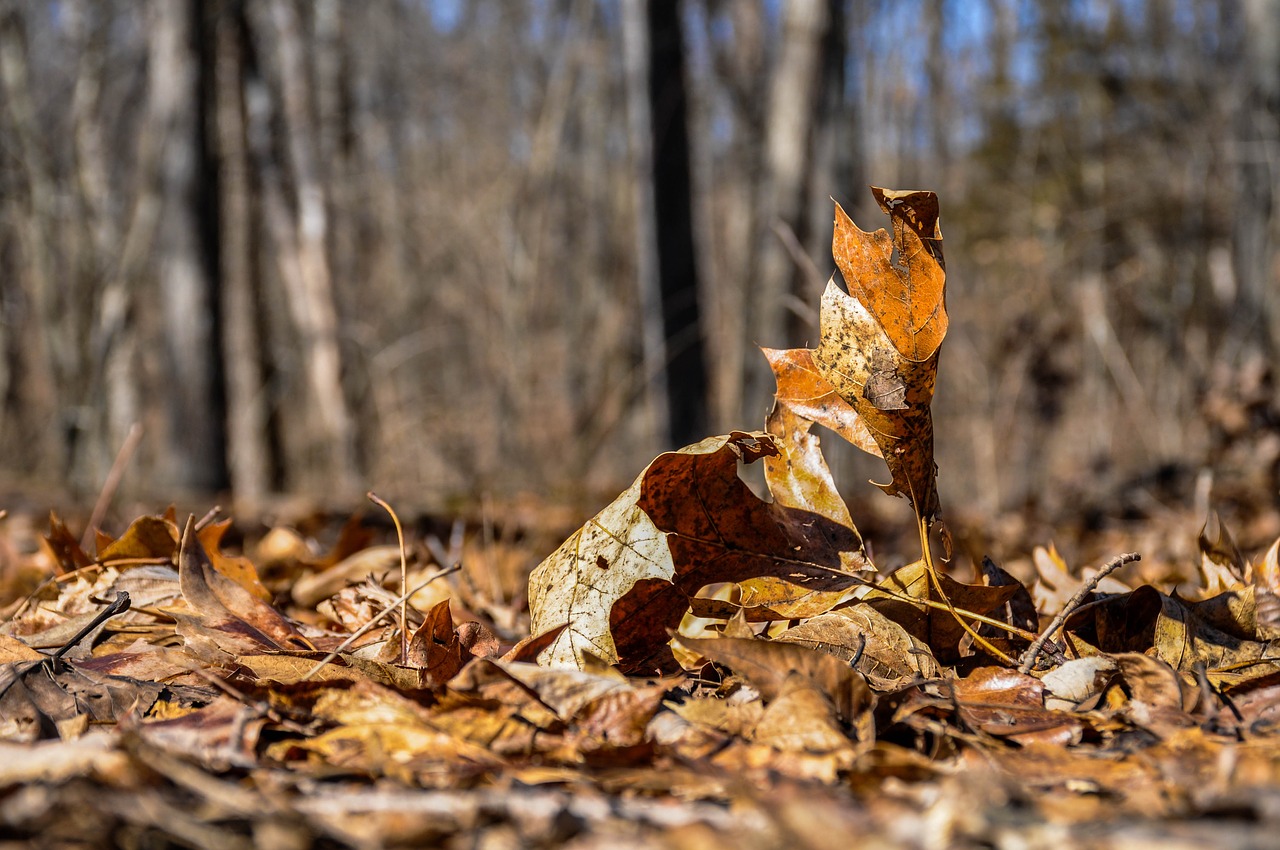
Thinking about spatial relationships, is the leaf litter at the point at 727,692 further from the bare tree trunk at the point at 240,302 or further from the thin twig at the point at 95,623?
the bare tree trunk at the point at 240,302

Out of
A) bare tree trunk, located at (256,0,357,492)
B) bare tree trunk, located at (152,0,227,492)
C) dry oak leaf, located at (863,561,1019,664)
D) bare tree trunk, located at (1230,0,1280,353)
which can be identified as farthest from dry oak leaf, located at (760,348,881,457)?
bare tree trunk, located at (256,0,357,492)

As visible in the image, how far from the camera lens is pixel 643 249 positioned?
5.66 meters

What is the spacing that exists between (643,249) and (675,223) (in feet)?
1.09

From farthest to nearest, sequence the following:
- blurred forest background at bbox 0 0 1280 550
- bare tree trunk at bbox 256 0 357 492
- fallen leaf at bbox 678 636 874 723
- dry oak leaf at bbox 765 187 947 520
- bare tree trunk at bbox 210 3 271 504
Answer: bare tree trunk at bbox 256 0 357 492 < bare tree trunk at bbox 210 3 271 504 < blurred forest background at bbox 0 0 1280 550 < dry oak leaf at bbox 765 187 947 520 < fallen leaf at bbox 678 636 874 723

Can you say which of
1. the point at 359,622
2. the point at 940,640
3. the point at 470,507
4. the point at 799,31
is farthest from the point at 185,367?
the point at 940,640

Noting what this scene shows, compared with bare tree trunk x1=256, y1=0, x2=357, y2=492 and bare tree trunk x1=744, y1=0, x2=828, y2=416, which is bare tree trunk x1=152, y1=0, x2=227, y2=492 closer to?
bare tree trunk x1=256, y1=0, x2=357, y2=492

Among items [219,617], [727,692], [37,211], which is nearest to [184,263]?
[37,211]

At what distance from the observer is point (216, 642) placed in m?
1.13

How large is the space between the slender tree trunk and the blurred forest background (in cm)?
2

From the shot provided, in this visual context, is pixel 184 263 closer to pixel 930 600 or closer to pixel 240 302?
pixel 240 302

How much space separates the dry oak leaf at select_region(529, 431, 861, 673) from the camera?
1082mm

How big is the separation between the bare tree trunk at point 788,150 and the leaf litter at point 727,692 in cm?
328

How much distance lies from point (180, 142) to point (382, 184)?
8.23 m

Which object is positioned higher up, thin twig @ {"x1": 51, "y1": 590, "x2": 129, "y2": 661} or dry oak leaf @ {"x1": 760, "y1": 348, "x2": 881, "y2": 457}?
dry oak leaf @ {"x1": 760, "y1": 348, "x2": 881, "y2": 457}
